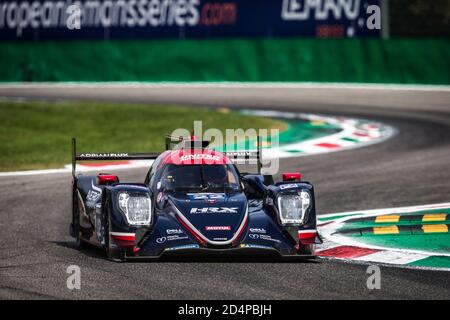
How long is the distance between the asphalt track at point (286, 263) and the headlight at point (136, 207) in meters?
0.51

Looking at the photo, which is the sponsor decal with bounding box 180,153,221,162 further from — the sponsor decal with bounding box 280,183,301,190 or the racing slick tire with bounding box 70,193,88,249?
the racing slick tire with bounding box 70,193,88,249

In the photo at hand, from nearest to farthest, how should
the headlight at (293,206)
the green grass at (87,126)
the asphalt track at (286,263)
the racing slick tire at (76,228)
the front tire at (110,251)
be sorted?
the asphalt track at (286,263), the front tire at (110,251), the headlight at (293,206), the racing slick tire at (76,228), the green grass at (87,126)

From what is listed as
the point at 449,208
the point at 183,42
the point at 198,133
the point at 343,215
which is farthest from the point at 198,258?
the point at 183,42

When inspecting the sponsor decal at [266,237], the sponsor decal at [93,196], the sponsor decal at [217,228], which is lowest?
the sponsor decal at [266,237]

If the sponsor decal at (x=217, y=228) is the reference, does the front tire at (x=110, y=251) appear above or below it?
below

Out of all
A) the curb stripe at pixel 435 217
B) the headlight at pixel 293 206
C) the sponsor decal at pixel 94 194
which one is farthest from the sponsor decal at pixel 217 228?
the curb stripe at pixel 435 217

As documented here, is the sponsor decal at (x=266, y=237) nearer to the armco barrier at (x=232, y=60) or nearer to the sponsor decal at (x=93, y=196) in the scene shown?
the sponsor decal at (x=93, y=196)

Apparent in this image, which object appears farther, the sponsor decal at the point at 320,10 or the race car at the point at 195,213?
the sponsor decal at the point at 320,10

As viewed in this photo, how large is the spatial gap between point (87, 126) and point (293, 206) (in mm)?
15929

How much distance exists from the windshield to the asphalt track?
115 centimetres

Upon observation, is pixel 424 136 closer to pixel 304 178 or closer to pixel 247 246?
pixel 304 178

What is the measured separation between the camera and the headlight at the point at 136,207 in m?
11.5

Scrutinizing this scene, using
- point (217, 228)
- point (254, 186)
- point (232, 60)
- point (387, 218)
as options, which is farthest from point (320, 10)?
point (217, 228)

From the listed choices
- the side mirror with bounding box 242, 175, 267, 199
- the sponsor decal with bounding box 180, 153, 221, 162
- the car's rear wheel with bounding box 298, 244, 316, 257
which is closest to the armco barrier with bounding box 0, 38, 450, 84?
the side mirror with bounding box 242, 175, 267, 199
